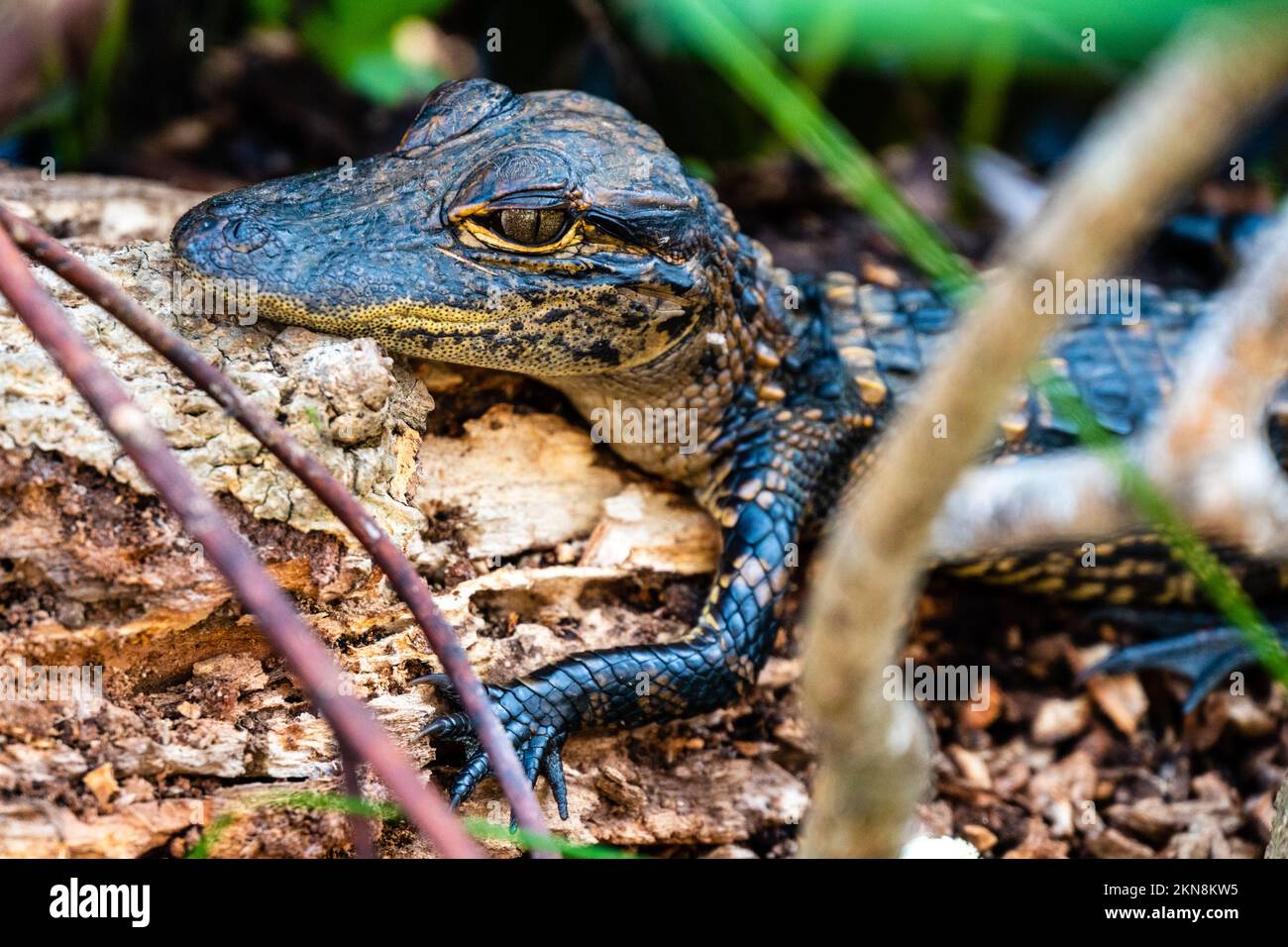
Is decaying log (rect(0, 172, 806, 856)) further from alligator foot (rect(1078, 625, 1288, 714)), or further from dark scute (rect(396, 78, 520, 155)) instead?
alligator foot (rect(1078, 625, 1288, 714))

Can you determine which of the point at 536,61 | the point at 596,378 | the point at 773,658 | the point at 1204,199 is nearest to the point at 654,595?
the point at 773,658

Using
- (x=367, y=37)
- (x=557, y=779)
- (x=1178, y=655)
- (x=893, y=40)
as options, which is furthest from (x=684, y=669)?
(x=367, y=37)

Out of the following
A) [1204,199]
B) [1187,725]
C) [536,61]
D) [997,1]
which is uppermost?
[536,61]

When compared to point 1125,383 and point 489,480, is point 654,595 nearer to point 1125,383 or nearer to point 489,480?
point 489,480

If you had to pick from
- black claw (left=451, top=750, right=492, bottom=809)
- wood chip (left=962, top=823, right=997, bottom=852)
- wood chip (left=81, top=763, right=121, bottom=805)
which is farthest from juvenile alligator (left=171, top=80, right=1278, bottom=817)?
wood chip (left=962, top=823, right=997, bottom=852)

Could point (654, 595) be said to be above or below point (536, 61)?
below

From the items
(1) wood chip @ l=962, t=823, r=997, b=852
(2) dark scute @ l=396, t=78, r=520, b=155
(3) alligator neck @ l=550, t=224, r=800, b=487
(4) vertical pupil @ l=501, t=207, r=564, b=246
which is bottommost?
(1) wood chip @ l=962, t=823, r=997, b=852
